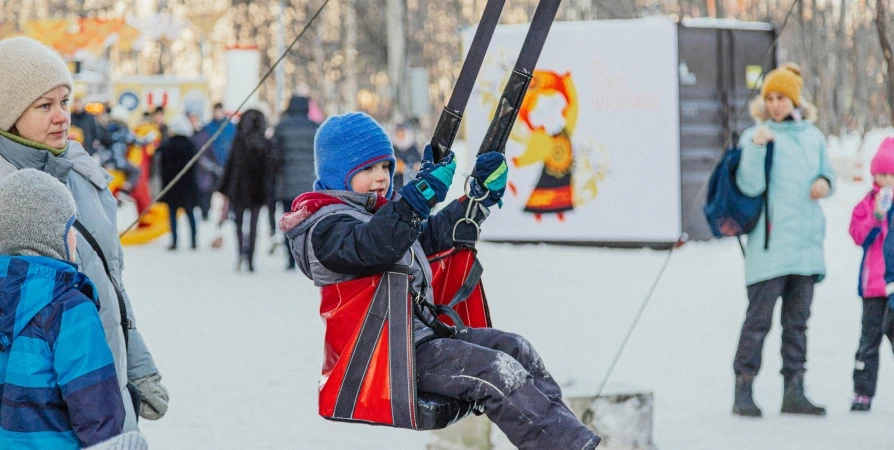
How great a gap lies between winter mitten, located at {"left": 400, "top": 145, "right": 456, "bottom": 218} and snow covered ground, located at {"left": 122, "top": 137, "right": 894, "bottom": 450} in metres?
2.04

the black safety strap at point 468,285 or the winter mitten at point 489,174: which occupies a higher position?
the winter mitten at point 489,174

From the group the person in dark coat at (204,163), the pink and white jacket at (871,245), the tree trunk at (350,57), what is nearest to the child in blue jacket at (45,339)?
the pink and white jacket at (871,245)

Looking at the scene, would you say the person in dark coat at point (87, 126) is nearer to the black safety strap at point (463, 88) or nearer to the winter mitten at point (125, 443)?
the black safety strap at point (463, 88)

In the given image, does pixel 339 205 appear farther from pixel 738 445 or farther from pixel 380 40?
pixel 380 40

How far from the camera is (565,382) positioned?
5414mm

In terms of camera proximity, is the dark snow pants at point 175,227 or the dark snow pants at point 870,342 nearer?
the dark snow pants at point 870,342

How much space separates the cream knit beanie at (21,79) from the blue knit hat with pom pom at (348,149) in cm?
76

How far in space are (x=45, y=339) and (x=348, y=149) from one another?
107cm

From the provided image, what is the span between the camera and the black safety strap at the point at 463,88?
3488mm

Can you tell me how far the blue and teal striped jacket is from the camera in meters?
2.81

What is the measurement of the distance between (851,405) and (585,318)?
11.4ft

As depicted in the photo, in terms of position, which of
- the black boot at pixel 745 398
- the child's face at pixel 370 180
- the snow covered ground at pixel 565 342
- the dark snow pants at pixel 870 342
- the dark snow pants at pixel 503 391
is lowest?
the snow covered ground at pixel 565 342

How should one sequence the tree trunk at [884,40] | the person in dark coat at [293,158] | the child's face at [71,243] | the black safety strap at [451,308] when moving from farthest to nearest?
1. the person in dark coat at [293,158]
2. the tree trunk at [884,40]
3. the black safety strap at [451,308]
4. the child's face at [71,243]

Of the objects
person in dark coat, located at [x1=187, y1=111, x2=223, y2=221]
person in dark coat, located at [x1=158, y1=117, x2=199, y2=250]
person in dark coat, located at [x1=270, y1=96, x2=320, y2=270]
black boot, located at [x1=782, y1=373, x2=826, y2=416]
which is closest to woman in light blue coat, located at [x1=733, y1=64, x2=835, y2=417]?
black boot, located at [x1=782, y1=373, x2=826, y2=416]
